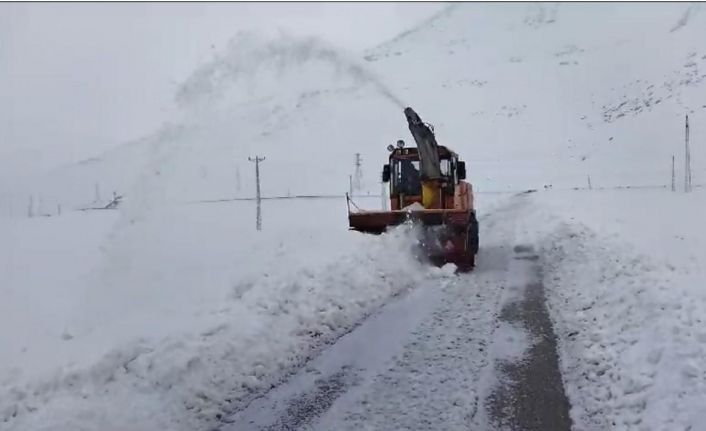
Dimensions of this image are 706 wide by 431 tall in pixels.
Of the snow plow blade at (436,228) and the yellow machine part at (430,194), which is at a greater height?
the yellow machine part at (430,194)

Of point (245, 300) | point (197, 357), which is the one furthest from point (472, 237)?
point (197, 357)

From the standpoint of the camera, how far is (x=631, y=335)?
21.2ft

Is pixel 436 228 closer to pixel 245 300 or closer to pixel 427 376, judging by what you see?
pixel 245 300

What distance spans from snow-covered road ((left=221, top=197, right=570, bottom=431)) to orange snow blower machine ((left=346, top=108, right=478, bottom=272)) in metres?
3.29

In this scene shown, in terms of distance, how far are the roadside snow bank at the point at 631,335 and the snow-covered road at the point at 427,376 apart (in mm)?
257

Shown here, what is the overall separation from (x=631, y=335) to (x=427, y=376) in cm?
229

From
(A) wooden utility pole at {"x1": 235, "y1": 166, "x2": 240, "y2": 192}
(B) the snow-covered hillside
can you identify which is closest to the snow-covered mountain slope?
(A) wooden utility pole at {"x1": 235, "y1": 166, "x2": 240, "y2": 192}

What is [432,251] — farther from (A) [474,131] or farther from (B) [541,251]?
(A) [474,131]

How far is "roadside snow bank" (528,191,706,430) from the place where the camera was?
4.80m

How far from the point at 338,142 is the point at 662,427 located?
310 feet

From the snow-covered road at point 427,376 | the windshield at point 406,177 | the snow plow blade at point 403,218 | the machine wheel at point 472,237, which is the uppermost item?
the windshield at point 406,177

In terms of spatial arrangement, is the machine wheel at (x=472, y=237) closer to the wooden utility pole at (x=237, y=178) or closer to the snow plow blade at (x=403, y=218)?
the snow plow blade at (x=403, y=218)

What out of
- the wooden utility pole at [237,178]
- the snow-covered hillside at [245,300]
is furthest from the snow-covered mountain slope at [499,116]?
the snow-covered hillside at [245,300]

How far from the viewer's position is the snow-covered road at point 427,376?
16.3 ft
